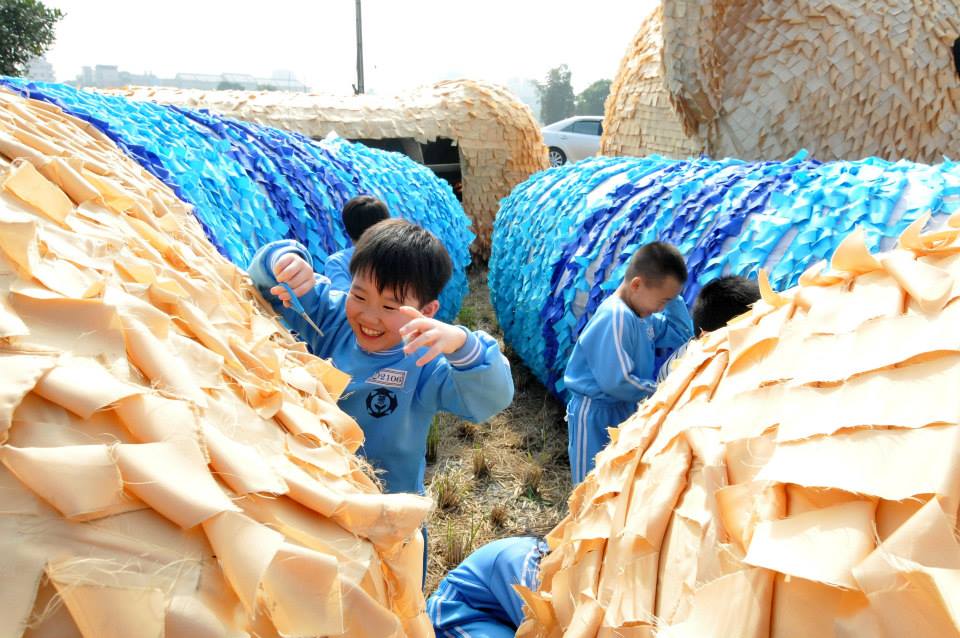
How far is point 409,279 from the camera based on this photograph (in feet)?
4.94

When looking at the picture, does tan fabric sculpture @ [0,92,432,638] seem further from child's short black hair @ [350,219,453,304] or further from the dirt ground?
the dirt ground

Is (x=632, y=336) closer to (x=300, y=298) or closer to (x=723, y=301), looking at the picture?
(x=723, y=301)

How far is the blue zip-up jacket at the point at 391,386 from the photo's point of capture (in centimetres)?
150

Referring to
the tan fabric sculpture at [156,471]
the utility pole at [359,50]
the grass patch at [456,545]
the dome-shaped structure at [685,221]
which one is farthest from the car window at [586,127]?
the tan fabric sculpture at [156,471]

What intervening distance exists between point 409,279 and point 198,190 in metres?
1.06

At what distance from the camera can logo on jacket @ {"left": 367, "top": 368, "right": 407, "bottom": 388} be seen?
1624mm

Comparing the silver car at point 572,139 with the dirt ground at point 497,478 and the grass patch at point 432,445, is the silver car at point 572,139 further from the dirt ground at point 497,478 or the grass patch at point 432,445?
the grass patch at point 432,445

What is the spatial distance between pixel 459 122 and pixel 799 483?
6841 millimetres

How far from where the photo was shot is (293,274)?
1.46 meters

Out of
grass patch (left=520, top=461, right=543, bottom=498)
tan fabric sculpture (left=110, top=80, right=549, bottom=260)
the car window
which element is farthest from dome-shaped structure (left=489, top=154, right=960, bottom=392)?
the car window

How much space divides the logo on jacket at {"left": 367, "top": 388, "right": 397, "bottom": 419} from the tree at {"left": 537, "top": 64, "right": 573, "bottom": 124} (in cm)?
4472

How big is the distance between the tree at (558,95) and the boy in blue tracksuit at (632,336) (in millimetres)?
43837

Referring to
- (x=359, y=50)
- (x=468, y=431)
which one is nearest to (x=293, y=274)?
(x=468, y=431)

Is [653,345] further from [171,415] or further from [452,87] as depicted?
[452,87]
